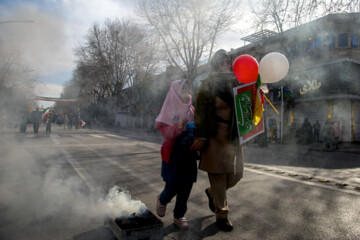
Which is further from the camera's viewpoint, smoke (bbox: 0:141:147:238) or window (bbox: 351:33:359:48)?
window (bbox: 351:33:359:48)

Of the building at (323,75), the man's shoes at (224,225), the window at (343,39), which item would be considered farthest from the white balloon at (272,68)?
the window at (343,39)

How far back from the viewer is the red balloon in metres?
2.71

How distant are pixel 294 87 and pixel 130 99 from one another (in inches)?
Result: 1050

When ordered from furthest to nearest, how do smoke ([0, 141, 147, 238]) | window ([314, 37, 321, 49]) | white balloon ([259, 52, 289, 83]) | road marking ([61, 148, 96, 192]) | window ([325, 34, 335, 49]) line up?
window ([314, 37, 321, 49])
window ([325, 34, 335, 49])
road marking ([61, 148, 96, 192])
white balloon ([259, 52, 289, 83])
smoke ([0, 141, 147, 238])

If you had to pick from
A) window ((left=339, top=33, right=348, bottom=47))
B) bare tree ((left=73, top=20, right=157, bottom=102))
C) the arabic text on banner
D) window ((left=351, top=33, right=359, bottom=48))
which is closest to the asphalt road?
the arabic text on banner

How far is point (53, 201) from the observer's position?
135 inches

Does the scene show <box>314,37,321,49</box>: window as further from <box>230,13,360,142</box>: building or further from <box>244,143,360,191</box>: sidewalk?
<box>244,143,360,191</box>: sidewalk

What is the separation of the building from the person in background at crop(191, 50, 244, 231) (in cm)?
1372

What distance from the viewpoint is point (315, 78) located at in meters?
17.5

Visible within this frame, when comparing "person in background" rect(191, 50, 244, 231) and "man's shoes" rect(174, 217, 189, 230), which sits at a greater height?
"person in background" rect(191, 50, 244, 231)

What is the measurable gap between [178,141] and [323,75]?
17.5 meters

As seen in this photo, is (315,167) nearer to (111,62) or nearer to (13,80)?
(13,80)

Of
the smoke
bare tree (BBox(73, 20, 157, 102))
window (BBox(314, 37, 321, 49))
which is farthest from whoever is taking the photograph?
bare tree (BBox(73, 20, 157, 102))

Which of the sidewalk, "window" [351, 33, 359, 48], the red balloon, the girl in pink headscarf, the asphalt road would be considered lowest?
the sidewalk
